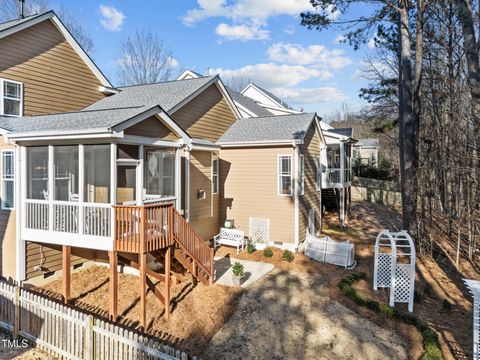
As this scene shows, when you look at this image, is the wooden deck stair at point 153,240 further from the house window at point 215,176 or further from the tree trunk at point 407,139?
the tree trunk at point 407,139

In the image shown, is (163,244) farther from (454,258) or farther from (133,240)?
(454,258)

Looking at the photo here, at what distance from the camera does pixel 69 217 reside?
28.4ft

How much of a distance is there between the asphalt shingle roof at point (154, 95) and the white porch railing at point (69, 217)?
5290mm

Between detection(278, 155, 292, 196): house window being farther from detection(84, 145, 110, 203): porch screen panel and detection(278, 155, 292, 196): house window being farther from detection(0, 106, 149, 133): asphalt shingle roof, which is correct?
detection(84, 145, 110, 203): porch screen panel

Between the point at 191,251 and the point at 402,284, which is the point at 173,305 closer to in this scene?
the point at 191,251

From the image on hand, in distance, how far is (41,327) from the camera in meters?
7.31

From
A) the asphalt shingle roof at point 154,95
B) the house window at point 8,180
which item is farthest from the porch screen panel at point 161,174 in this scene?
the house window at point 8,180

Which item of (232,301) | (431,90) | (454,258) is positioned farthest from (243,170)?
(431,90)

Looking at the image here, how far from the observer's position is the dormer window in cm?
1073

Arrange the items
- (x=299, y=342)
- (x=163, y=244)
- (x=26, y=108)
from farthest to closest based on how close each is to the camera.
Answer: (x=26, y=108) → (x=163, y=244) → (x=299, y=342)

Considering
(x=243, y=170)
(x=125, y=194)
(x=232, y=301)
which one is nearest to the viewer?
(x=232, y=301)

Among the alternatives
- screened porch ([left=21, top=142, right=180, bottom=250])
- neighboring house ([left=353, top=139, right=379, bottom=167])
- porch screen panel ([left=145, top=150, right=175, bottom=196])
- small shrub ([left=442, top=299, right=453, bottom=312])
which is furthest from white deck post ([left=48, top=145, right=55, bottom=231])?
neighboring house ([left=353, top=139, right=379, bottom=167])

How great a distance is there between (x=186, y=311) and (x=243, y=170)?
24.3ft

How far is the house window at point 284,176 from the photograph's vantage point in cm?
1415
